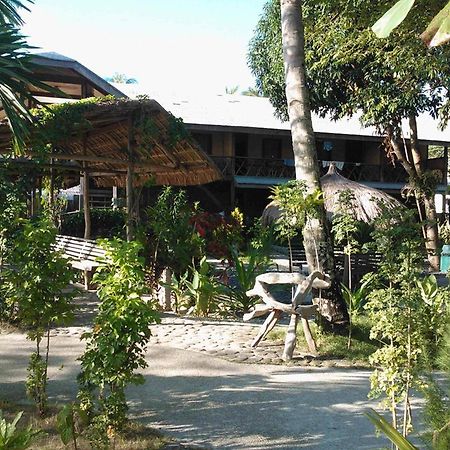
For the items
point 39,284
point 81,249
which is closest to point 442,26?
point 39,284

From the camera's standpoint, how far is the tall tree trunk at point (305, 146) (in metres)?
7.41

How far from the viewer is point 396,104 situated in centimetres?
1449

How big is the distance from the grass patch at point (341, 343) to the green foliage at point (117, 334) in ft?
11.1

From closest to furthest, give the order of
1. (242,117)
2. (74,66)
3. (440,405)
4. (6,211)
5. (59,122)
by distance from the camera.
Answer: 1. (440,405)
2. (6,211)
3. (59,122)
4. (74,66)
5. (242,117)

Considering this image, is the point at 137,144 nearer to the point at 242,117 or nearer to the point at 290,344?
the point at 290,344

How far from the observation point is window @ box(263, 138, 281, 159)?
2527 centimetres

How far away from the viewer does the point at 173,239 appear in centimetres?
1039

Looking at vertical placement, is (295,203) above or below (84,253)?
above

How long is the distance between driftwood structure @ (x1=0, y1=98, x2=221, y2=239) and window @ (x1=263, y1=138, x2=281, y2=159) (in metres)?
12.2

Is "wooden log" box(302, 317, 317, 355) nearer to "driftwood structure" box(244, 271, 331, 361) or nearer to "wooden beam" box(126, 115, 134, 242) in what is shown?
"driftwood structure" box(244, 271, 331, 361)

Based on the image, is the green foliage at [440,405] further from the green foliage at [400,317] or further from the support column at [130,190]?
the support column at [130,190]

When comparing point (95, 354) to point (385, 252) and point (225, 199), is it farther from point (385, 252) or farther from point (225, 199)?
point (225, 199)

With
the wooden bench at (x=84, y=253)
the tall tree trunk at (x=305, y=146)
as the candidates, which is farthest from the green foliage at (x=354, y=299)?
the wooden bench at (x=84, y=253)

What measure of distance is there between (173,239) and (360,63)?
846cm
